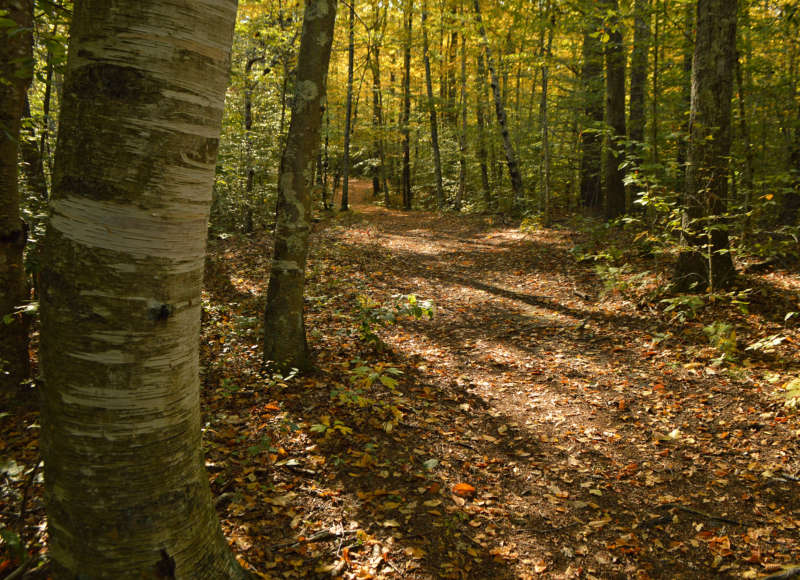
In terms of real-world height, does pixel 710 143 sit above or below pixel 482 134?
below

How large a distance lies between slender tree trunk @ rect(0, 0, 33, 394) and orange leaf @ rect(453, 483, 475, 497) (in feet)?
12.0

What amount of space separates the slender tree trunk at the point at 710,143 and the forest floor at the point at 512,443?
0.60 metres

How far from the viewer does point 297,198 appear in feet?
14.7

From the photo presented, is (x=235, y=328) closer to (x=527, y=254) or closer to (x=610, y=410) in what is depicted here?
(x=610, y=410)

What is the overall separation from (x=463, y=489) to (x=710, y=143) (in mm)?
5645

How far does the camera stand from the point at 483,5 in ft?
51.6

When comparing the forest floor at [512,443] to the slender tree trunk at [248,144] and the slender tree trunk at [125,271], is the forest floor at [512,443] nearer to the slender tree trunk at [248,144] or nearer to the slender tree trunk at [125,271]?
the slender tree trunk at [125,271]

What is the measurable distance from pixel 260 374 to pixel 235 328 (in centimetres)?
145

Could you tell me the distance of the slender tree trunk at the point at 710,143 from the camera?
5730 millimetres

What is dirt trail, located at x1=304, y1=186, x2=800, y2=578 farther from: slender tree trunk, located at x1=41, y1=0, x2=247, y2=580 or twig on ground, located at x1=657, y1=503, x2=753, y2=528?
slender tree trunk, located at x1=41, y1=0, x2=247, y2=580

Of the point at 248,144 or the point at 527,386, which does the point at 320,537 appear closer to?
the point at 527,386

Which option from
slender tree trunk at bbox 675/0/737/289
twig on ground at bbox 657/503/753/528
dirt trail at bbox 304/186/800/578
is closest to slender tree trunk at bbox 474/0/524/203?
dirt trail at bbox 304/186/800/578

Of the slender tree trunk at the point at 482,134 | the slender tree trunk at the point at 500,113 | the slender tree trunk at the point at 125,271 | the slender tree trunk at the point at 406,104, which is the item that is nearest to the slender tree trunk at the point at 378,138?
the slender tree trunk at the point at 406,104

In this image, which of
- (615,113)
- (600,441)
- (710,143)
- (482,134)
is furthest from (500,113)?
(600,441)
